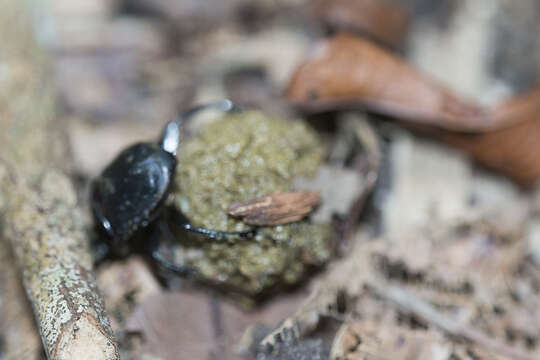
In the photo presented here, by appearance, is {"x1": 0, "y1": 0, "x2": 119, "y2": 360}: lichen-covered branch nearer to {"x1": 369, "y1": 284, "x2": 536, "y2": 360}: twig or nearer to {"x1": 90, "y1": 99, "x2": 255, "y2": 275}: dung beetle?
{"x1": 90, "y1": 99, "x2": 255, "y2": 275}: dung beetle

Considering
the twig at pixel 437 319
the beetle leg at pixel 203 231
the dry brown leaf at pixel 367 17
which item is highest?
the dry brown leaf at pixel 367 17

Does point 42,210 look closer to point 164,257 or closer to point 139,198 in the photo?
point 139,198

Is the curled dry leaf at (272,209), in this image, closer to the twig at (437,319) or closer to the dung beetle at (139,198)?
the dung beetle at (139,198)

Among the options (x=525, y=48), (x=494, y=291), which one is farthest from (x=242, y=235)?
(x=525, y=48)

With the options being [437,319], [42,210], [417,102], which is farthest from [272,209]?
A: [417,102]

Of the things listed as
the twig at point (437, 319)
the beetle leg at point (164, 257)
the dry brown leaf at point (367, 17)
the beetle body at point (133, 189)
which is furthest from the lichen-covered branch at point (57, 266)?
the dry brown leaf at point (367, 17)

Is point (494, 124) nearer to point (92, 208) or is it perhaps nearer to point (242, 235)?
point (242, 235)
